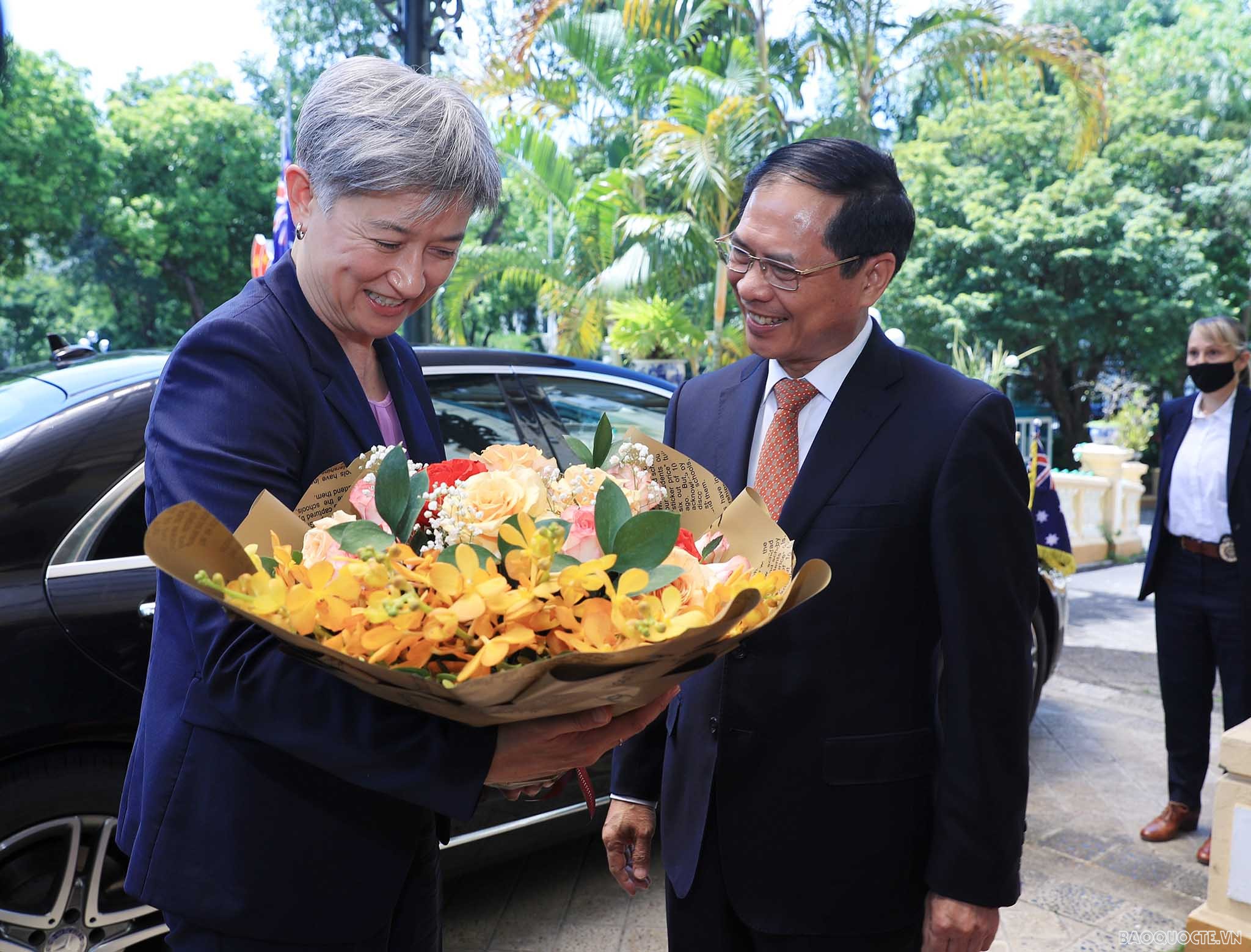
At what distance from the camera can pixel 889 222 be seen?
202 cm

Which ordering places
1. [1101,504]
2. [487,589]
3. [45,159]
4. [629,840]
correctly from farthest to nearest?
[45,159] → [1101,504] → [629,840] → [487,589]

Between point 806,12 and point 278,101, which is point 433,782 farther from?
point 278,101

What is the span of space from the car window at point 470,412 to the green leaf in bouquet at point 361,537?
7.14ft

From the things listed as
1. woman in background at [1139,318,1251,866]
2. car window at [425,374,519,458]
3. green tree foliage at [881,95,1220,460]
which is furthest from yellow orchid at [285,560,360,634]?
green tree foliage at [881,95,1220,460]

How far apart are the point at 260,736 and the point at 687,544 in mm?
609

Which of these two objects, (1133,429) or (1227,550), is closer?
(1227,550)

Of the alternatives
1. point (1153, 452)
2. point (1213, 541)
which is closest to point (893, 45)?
point (1213, 541)

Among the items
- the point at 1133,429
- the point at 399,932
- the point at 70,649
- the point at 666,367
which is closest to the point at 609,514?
the point at 399,932

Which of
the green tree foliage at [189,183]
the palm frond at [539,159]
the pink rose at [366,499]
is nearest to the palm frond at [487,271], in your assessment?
the palm frond at [539,159]

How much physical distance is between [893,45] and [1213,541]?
8.29 m

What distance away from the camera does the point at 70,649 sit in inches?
101

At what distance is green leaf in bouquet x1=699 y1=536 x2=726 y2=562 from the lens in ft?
4.47

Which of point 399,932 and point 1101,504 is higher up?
point 399,932

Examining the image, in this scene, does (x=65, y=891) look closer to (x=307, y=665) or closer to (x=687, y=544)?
(x=307, y=665)
